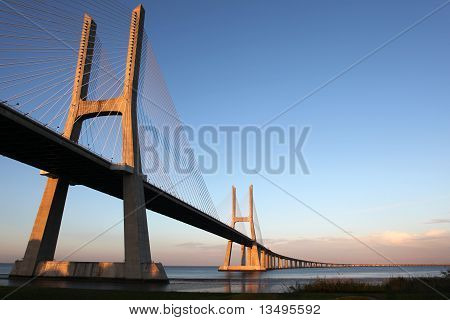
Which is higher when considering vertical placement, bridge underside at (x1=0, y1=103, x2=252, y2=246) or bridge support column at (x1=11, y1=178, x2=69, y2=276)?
bridge underside at (x1=0, y1=103, x2=252, y2=246)

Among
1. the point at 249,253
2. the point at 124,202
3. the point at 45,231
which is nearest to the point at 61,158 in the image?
the point at 124,202

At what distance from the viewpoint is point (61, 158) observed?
2886cm

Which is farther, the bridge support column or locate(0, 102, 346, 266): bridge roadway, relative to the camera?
the bridge support column

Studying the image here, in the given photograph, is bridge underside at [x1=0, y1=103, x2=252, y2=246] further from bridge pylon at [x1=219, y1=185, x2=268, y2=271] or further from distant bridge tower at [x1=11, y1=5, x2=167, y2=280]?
bridge pylon at [x1=219, y1=185, x2=268, y2=271]

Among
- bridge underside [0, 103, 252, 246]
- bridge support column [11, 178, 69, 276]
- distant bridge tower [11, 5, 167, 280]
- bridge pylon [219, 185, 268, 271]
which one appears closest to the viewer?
bridge underside [0, 103, 252, 246]

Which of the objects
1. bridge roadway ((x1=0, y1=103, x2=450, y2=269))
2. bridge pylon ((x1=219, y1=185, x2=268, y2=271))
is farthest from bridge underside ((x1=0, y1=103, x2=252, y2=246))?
bridge pylon ((x1=219, y1=185, x2=268, y2=271))

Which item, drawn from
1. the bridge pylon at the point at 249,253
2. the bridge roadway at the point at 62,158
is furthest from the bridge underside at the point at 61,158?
the bridge pylon at the point at 249,253

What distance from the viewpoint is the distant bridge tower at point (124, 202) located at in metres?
30.9

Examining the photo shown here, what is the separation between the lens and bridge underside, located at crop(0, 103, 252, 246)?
78.1 feet

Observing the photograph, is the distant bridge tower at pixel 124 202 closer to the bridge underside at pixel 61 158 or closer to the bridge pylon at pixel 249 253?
the bridge underside at pixel 61 158

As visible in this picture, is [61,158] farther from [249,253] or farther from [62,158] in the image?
[249,253]

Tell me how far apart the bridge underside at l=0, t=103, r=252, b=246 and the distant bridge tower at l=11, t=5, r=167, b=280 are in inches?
59.3

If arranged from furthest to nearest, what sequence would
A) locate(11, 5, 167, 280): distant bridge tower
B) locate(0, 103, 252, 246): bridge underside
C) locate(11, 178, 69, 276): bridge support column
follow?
locate(11, 178, 69, 276): bridge support column, locate(11, 5, 167, 280): distant bridge tower, locate(0, 103, 252, 246): bridge underside
